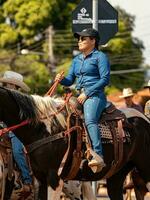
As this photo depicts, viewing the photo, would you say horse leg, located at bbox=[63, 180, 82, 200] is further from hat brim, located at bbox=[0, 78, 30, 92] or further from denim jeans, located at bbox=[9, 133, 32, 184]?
hat brim, located at bbox=[0, 78, 30, 92]

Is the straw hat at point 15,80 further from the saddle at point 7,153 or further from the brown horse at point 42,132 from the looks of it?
the brown horse at point 42,132

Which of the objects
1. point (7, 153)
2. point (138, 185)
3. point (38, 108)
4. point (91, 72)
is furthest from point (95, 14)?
point (38, 108)

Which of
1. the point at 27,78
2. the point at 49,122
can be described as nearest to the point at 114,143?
the point at 49,122

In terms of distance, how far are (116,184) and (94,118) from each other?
4.91 feet

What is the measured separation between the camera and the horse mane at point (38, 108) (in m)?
9.33

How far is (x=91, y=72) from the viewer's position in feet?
32.5

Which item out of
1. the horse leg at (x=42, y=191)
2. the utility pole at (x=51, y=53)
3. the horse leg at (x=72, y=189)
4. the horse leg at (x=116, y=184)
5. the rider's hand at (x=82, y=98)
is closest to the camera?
the horse leg at (x=42, y=191)

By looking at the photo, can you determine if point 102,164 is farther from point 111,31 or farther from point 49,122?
point 111,31

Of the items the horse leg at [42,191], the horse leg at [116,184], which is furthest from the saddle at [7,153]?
the horse leg at [116,184]

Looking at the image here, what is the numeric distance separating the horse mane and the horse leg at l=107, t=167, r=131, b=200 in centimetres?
164

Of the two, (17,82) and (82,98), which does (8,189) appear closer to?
(17,82)

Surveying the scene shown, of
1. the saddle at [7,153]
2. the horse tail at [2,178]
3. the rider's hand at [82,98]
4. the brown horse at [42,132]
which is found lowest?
the horse tail at [2,178]

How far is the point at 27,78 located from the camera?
4378 cm

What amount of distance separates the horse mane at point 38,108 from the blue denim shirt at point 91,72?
47 centimetres
